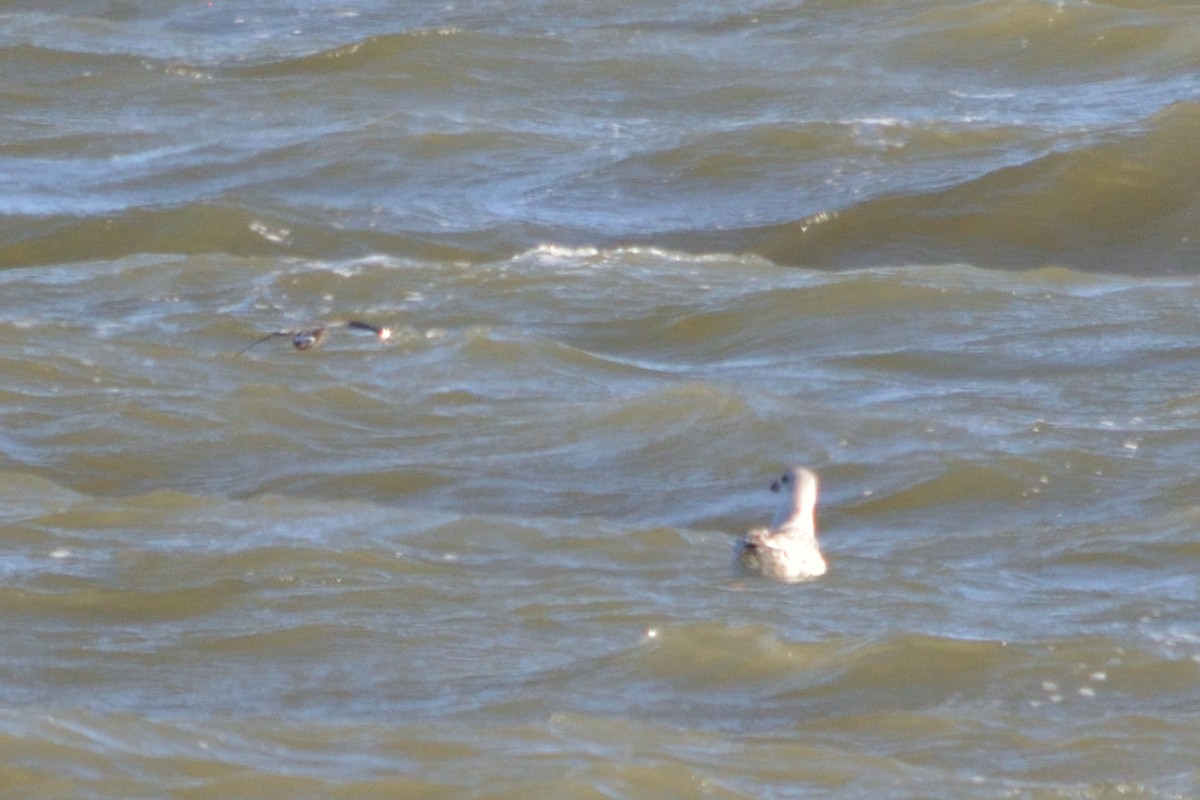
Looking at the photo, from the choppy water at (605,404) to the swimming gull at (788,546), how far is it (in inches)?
3.0

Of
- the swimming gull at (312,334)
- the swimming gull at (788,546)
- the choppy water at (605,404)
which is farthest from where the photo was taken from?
the swimming gull at (312,334)

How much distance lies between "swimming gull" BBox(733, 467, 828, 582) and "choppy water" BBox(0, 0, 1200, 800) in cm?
8

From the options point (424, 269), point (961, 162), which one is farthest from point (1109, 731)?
point (961, 162)

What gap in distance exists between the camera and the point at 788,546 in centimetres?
639

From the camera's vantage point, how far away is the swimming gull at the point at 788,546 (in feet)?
20.9

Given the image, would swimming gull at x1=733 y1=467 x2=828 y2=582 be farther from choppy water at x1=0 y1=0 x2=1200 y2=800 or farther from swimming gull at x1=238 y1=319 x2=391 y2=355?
swimming gull at x1=238 y1=319 x2=391 y2=355

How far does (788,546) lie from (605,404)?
238cm

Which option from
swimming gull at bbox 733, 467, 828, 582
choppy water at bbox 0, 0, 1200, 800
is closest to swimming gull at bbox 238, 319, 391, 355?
choppy water at bbox 0, 0, 1200, 800

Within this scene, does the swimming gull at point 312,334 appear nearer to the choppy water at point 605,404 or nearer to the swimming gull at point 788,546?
the choppy water at point 605,404

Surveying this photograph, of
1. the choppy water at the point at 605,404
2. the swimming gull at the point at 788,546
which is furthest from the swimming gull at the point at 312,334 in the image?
the swimming gull at the point at 788,546

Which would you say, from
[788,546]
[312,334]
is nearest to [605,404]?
[312,334]

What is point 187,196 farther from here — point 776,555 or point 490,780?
point 490,780

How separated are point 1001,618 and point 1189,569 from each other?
0.68 m

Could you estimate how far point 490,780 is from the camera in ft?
16.5
